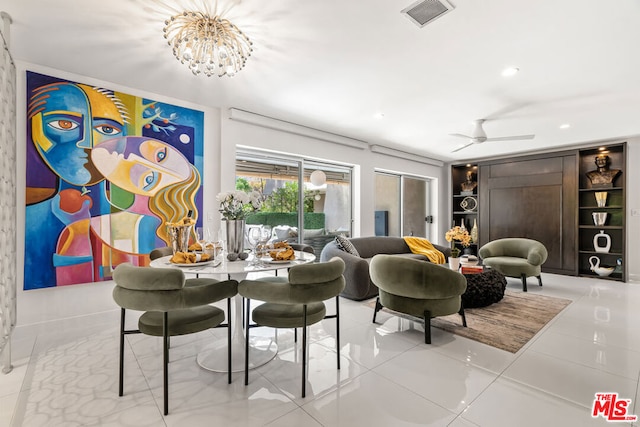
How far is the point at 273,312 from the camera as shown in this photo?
206 centimetres

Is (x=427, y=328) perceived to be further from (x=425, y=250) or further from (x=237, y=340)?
(x=425, y=250)

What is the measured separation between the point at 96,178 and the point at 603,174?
8382mm

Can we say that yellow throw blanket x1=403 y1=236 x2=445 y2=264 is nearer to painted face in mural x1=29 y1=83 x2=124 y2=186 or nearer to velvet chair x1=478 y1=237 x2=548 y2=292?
velvet chair x1=478 y1=237 x2=548 y2=292

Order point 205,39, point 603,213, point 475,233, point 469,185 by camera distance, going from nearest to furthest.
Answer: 1. point 205,39
2. point 603,213
3. point 475,233
4. point 469,185

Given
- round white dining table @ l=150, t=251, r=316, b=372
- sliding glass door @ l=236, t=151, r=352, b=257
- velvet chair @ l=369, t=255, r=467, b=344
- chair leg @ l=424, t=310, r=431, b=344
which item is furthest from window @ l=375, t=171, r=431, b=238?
round white dining table @ l=150, t=251, r=316, b=372

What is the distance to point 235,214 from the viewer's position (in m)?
2.36

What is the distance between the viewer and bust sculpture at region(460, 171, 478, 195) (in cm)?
767

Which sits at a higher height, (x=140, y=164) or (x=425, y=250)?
(x=140, y=164)

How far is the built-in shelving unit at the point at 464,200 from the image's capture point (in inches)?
300

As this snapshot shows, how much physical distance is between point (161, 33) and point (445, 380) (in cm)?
343

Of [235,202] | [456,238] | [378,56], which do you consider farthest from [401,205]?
[235,202]

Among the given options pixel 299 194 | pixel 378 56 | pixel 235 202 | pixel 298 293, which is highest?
pixel 378 56

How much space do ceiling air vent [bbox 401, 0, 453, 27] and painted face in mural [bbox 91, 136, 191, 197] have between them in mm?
2986

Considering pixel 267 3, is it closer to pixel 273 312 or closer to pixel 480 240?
pixel 273 312
